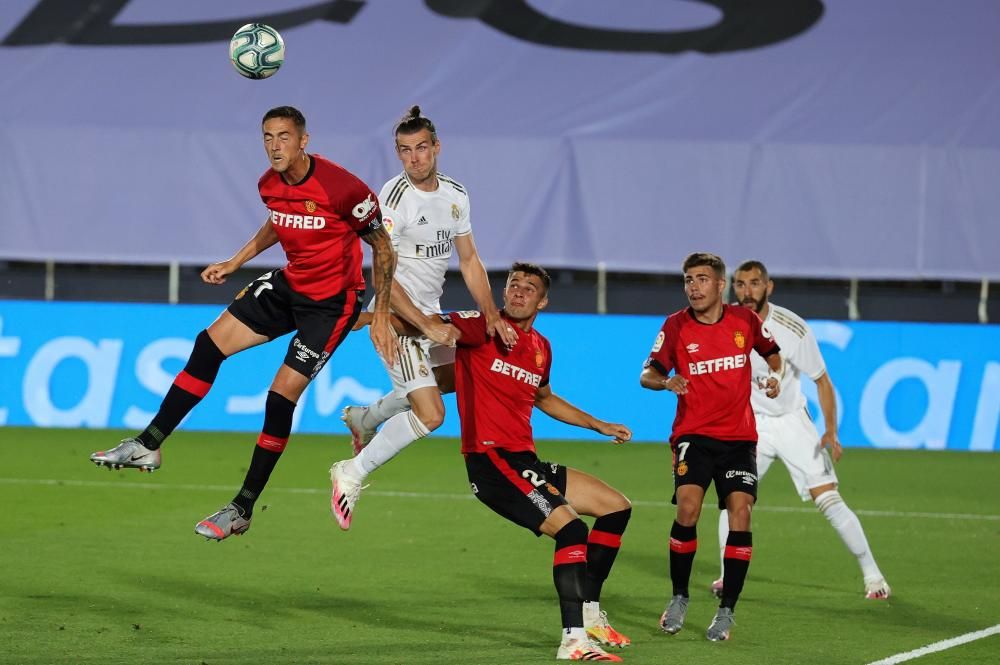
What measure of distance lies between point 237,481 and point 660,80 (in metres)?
8.24

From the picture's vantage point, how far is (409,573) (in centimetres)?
998

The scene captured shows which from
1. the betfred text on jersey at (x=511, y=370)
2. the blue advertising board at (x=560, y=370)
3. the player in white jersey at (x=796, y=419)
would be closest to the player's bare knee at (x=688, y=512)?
the betfred text on jersey at (x=511, y=370)

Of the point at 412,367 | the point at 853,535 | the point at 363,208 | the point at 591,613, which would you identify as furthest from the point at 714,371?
the point at 363,208

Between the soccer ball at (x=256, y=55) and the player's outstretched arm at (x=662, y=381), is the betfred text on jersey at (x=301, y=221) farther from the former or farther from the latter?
the player's outstretched arm at (x=662, y=381)

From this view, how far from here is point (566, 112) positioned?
19.4 meters

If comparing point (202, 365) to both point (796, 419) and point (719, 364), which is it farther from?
point (796, 419)

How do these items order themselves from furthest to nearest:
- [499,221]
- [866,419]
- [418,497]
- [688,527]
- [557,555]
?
[499,221]
[866,419]
[418,497]
[688,527]
[557,555]

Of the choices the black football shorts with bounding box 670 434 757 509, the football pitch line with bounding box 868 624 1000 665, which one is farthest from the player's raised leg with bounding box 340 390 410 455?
the football pitch line with bounding box 868 624 1000 665

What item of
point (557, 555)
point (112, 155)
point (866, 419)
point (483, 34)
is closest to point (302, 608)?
point (557, 555)

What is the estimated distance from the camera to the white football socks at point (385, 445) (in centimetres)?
880

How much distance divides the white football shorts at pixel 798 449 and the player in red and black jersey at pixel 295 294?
2.89 m

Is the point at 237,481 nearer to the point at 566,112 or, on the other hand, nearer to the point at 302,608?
the point at 302,608

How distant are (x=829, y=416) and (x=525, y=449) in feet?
8.76

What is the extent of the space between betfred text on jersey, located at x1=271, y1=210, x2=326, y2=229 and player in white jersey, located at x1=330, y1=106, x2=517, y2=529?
549 millimetres
